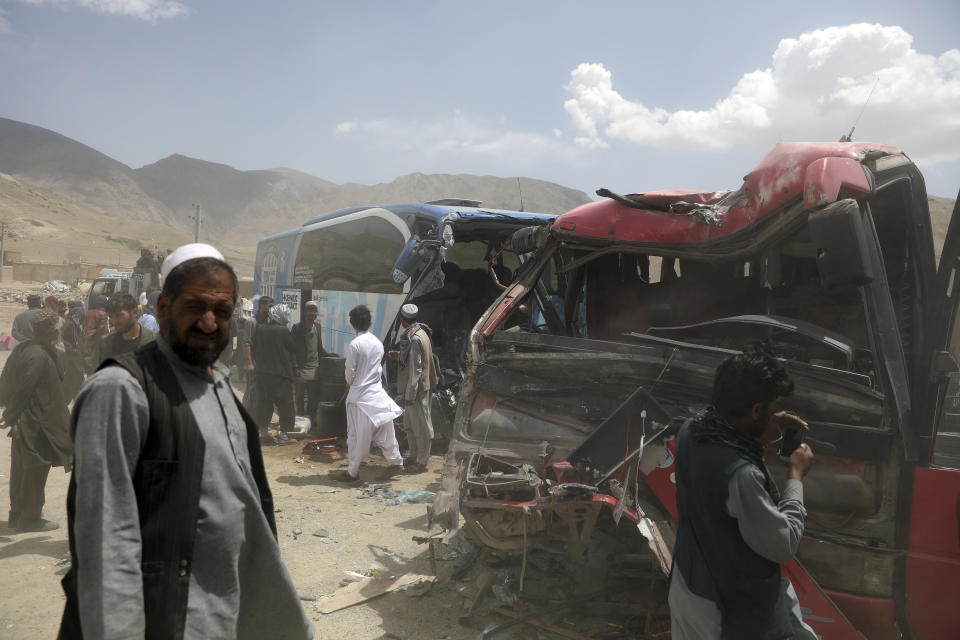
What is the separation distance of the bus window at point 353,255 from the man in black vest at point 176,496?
698 centimetres

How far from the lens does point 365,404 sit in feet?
23.4

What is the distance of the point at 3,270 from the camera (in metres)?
40.0

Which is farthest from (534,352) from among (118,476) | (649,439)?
(118,476)

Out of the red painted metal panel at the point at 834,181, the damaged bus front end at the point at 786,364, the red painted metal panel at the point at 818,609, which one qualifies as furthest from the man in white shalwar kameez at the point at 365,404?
the red painted metal panel at the point at 834,181

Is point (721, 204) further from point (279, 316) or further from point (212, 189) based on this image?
point (212, 189)

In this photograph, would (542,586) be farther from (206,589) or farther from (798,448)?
(206,589)

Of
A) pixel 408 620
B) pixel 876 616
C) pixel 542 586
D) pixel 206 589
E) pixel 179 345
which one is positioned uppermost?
pixel 179 345

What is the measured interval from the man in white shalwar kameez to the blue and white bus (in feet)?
4.38

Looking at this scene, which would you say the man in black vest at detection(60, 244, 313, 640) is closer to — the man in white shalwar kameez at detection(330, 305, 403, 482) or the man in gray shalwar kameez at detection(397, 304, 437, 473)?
the man in white shalwar kameez at detection(330, 305, 403, 482)

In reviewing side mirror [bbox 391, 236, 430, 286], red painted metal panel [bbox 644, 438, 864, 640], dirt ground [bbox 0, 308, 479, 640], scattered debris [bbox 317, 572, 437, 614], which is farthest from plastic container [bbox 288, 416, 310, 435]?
red painted metal panel [bbox 644, 438, 864, 640]

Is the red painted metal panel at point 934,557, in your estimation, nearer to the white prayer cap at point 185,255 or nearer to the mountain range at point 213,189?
the white prayer cap at point 185,255

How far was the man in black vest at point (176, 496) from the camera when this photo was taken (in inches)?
57.9

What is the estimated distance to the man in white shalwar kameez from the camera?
280 inches

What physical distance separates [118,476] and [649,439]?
236 centimetres
